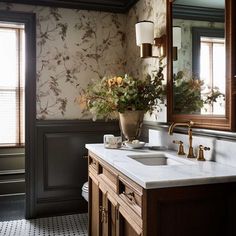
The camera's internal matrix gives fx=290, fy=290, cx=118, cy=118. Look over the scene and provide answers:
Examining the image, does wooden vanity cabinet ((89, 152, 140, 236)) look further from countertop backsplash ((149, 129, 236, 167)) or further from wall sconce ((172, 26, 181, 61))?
wall sconce ((172, 26, 181, 61))

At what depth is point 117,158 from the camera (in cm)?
171

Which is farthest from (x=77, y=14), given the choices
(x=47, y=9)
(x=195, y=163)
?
(x=195, y=163)

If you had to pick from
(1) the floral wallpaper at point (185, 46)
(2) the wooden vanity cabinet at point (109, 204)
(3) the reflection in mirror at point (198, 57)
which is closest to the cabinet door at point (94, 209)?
(2) the wooden vanity cabinet at point (109, 204)

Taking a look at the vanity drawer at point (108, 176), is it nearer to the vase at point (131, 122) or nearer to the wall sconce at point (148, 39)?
→ the vase at point (131, 122)

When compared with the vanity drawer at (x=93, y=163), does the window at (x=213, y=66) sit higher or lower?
higher

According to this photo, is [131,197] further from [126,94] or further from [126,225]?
[126,94]

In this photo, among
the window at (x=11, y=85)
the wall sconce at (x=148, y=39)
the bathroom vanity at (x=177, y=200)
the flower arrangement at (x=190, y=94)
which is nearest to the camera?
the bathroom vanity at (x=177, y=200)

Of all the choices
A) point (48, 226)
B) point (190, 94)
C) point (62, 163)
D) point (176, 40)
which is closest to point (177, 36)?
point (176, 40)

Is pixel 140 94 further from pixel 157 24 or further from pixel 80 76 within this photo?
pixel 80 76

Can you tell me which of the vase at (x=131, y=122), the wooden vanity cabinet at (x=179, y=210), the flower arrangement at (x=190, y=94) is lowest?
the wooden vanity cabinet at (x=179, y=210)

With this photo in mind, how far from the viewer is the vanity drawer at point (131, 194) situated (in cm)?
128

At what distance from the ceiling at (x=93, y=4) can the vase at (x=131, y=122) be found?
1.41 meters

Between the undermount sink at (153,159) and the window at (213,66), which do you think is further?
the undermount sink at (153,159)

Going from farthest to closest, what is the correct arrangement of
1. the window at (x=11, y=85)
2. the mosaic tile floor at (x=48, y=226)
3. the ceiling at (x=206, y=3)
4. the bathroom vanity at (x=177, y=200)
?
1. the window at (x=11, y=85)
2. the mosaic tile floor at (x=48, y=226)
3. the ceiling at (x=206, y=3)
4. the bathroom vanity at (x=177, y=200)
